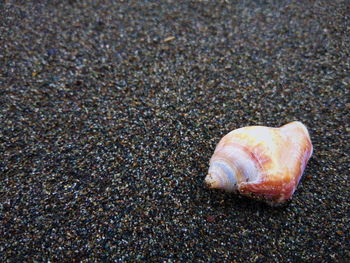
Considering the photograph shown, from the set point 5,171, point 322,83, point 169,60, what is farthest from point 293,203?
point 5,171

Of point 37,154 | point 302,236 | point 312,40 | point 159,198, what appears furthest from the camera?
point 312,40

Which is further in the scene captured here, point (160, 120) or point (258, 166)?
point (160, 120)

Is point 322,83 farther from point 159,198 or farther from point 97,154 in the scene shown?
point 97,154

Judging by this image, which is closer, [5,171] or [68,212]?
[68,212]
